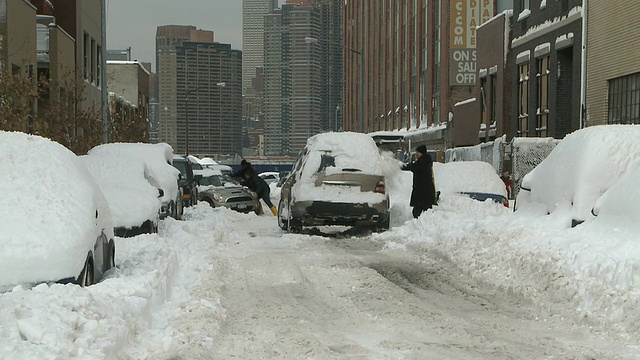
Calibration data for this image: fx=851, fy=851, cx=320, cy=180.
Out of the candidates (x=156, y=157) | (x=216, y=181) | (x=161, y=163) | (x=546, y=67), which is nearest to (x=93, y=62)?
(x=216, y=181)

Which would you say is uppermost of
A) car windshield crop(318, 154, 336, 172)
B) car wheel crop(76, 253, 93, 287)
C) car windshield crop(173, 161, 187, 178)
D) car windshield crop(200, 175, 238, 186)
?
car windshield crop(318, 154, 336, 172)

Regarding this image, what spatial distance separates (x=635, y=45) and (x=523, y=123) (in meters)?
11.7

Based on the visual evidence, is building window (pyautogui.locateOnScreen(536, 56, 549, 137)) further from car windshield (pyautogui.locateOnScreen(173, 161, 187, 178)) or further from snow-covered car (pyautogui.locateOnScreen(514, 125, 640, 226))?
snow-covered car (pyautogui.locateOnScreen(514, 125, 640, 226))

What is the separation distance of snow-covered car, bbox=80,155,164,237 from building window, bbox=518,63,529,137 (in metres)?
21.5

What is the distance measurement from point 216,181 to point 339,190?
55.0 ft

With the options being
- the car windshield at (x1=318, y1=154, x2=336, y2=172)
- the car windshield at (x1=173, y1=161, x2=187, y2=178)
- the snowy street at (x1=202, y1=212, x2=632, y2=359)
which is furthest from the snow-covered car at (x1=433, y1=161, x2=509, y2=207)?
the snowy street at (x1=202, y1=212, x2=632, y2=359)

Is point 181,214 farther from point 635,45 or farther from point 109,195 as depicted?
point 635,45

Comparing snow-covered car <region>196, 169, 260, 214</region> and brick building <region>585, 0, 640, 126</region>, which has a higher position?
brick building <region>585, 0, 640, 126</region>

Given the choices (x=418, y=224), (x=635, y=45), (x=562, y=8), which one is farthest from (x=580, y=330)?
(x=562, y=8)

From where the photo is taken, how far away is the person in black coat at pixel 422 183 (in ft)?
58.2

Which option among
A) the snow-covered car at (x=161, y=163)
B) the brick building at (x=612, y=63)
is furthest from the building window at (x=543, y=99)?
the snow-covered car at (x=161, y=163)

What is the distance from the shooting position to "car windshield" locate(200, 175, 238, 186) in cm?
3272

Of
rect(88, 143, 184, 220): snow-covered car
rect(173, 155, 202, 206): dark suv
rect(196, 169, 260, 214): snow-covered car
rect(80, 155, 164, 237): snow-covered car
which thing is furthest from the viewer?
rect(196, 169, 260, 214): snow-covered car

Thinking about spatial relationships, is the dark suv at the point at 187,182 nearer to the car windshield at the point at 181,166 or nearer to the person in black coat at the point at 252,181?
the car windshield at the point at 181,166
